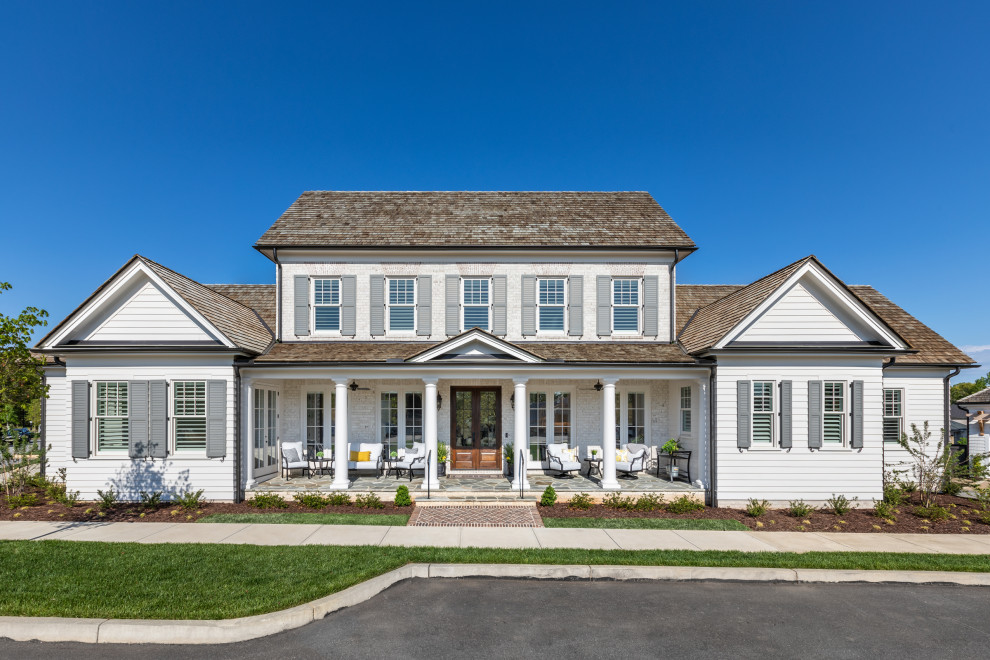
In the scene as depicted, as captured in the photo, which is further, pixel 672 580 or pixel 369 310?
pixel 369 310

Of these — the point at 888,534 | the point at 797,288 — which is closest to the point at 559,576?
the point at 888,534

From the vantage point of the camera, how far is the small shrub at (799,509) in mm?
11609

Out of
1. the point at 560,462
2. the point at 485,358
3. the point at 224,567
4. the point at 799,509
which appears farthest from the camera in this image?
the point at 560,462

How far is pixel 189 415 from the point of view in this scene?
12.7 m

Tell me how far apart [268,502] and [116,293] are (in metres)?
6.52

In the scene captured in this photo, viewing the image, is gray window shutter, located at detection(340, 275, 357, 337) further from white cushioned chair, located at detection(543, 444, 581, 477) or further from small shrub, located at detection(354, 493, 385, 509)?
white cushioned chair, located at detection(543, 444, 581, 477)

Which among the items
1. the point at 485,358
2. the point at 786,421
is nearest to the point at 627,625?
the point at 485,358

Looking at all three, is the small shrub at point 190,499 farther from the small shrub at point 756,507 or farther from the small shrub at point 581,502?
the small shrub at point 756,507

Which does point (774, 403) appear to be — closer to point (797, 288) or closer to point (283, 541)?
point (797, 288)

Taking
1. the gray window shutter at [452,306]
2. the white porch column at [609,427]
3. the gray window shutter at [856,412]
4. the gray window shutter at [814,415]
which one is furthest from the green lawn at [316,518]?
the gray window shutter at [856,412]

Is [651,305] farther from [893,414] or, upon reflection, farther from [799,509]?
[893,414]

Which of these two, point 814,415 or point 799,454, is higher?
point 814,415

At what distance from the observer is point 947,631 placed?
20.5 feet

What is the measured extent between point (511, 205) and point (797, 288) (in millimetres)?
8979
